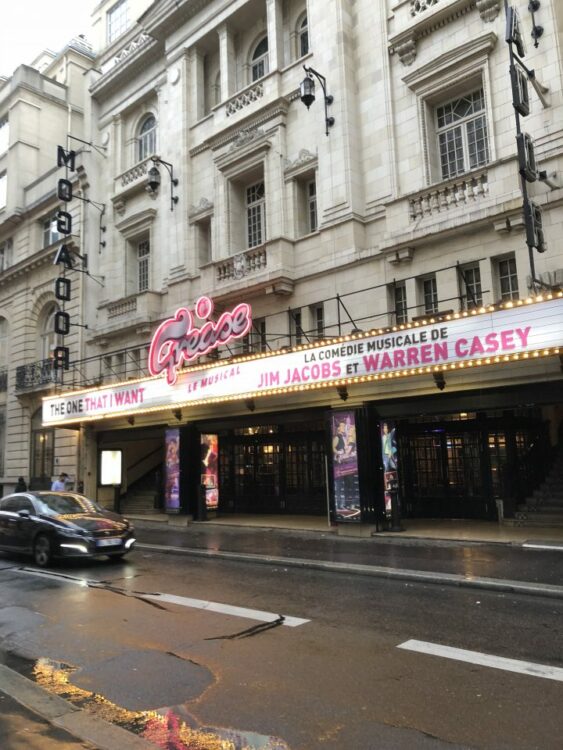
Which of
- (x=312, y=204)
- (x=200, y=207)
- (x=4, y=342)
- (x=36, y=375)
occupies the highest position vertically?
(x=200, y=207)

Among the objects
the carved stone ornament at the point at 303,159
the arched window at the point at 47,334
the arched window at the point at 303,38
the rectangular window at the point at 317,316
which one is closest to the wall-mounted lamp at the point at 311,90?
the carved stone ornament at the point at 303,159

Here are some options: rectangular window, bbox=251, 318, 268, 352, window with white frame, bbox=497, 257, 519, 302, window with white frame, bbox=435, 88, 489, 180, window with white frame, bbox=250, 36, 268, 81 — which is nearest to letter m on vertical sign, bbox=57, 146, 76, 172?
window with white frame, bbox=250, 36, 268, 81

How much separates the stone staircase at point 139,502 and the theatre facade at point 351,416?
306 mm

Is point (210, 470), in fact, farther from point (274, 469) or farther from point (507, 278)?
point (507, 278)

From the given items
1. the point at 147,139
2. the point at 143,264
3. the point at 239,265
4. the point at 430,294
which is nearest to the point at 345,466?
the point at 430,294

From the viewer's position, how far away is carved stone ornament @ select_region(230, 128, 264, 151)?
2022 centimetres

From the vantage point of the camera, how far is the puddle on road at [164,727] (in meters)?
4.27

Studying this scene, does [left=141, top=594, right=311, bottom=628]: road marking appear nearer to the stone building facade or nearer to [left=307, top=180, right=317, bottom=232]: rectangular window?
the stone building facade

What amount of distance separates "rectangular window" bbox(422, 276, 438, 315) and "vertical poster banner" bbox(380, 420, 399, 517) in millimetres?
3228

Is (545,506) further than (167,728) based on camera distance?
Yes

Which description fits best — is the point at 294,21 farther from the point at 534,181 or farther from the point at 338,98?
the point at 534,181

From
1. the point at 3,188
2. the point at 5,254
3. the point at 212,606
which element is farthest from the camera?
the point at 3,188

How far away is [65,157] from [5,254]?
32.4 ft

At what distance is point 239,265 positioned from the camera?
19.7m
